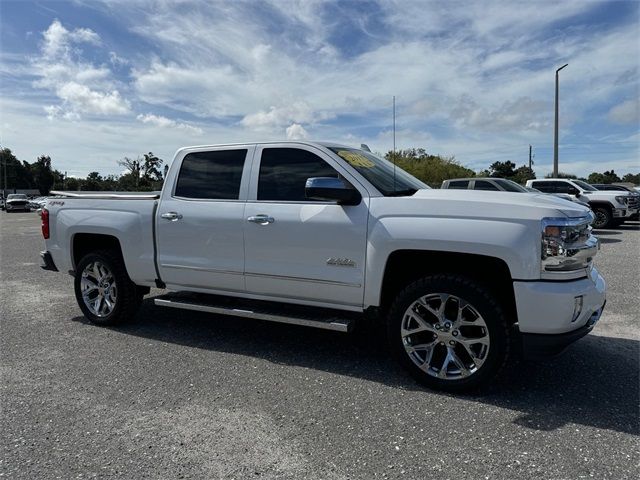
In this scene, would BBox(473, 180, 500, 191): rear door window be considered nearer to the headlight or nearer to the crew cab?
the crew cab

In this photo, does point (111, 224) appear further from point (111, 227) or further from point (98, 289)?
point (98, 289)

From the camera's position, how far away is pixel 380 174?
4.55m

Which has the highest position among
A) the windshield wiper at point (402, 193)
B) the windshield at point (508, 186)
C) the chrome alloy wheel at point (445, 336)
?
the windshield at point (508, 186)

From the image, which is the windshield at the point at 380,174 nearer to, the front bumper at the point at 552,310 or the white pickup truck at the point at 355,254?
the white pickup truck at the point at 355,254

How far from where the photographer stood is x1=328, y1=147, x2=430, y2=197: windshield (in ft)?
14.1

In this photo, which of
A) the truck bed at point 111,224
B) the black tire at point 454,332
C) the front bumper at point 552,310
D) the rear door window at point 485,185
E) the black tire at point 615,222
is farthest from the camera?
the black tire at point 615,222

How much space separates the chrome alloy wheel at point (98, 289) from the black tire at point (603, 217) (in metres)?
16.7

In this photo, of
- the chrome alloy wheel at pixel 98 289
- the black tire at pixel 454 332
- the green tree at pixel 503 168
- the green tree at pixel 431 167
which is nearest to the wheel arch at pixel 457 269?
the black tire at pixel 454 332

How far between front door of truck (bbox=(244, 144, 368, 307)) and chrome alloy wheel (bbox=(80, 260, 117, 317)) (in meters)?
1.91

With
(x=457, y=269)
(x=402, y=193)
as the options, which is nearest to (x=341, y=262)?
(x=402, y=193)

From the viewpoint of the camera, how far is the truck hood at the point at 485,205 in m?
3.46

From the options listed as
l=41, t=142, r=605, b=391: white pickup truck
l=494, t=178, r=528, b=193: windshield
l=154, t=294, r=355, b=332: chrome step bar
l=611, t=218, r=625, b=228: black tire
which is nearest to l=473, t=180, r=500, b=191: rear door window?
l=494, t=178, r=528, b=193: windshield

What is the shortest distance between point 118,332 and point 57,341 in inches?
23.0

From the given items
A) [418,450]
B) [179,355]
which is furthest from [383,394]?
[179,355]
